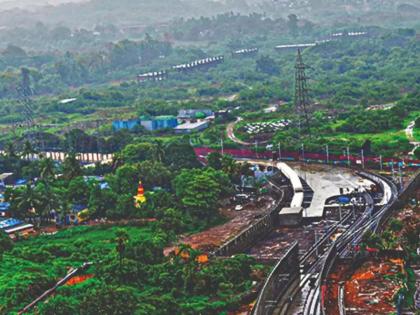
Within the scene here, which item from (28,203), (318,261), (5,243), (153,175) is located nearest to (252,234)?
(318,261)

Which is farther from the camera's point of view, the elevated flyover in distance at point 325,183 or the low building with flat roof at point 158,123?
the low building with flat roof at point 158,123

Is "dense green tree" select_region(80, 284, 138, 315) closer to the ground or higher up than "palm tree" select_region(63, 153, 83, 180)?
higher up

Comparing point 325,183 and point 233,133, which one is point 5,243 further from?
point 233,133

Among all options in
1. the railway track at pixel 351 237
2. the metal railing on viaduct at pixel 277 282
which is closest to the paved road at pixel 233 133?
the railway track at pixel 351 237

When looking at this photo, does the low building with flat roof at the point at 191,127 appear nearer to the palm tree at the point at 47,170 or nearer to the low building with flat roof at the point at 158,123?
the low building with flat roof at the point at 158,123

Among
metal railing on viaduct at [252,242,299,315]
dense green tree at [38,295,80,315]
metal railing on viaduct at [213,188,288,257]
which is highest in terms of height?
dense green tree at [38,295,80,315]

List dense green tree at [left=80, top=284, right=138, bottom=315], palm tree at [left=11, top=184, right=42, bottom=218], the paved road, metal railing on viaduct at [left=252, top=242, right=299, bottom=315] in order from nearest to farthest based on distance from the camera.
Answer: dense green tree at [left=80, top=284, right=138, bottom=315] → metal railing on viaduct at [left=252, top=242, right=299, bottom=315] → palm tree at [left=11, top=184, right=42, bottom=218] → the paved road

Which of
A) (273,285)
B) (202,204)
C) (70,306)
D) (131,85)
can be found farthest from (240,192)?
(131,85)

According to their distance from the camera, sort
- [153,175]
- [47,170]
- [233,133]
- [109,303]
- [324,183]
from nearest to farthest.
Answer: [109,303], [47,170], [153,175], [324,183], [233,133]

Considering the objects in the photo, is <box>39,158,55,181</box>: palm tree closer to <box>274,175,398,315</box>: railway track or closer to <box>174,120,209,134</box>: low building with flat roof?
<box>274,175,398,315</box>: railway track

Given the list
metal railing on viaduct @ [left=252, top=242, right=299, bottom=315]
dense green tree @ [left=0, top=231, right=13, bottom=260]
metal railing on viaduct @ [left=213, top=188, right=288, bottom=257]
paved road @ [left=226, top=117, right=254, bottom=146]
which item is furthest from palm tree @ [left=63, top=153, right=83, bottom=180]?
metal railing on viaduct @ [left=252, top=242, right=299, bottom=315]

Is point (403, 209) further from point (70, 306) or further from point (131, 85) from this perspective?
point (131, 85)
